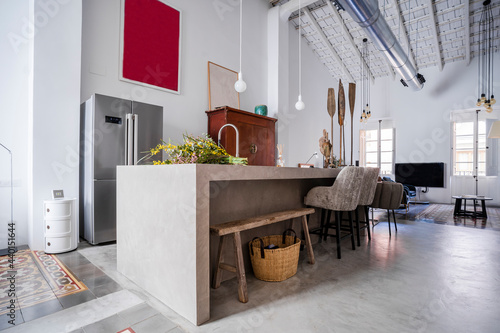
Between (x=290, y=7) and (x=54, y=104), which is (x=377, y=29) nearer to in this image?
(x=290, y=7)

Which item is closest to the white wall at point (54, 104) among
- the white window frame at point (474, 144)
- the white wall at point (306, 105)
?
the white wall at point (306, 105)

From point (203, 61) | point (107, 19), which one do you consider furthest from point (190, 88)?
point (107, 19)

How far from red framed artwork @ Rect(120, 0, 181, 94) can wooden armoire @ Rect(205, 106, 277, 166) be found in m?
0.87

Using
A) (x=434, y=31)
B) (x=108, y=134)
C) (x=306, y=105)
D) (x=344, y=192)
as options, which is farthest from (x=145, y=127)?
(x=434, y=31)

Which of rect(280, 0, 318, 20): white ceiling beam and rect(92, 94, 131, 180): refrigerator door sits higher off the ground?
rect(280, 0, 318, 20): white ceiling beam

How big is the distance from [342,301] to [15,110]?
4.07 meters

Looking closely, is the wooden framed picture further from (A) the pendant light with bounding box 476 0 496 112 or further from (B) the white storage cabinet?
(A) the pendant light with bounding box 476 0 496 112

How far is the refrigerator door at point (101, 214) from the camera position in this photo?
327cm

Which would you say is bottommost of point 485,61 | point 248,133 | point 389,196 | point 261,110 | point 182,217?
point 389,196

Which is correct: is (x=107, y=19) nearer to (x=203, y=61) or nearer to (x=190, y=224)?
(x=203, y=61)

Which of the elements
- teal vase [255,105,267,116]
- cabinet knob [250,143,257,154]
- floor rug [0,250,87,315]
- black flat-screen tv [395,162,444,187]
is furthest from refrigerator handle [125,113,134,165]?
black flat-screen tv [395,162,444,187]

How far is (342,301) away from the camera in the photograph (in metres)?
1.87

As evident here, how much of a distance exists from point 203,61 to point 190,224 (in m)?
4.21

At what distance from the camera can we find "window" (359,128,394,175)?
953cm
